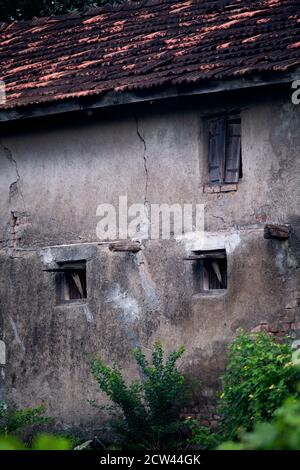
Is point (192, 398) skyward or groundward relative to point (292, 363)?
groundward

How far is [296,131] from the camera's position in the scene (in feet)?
39.0

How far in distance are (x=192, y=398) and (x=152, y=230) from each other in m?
2.02

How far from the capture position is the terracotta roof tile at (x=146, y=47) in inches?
480

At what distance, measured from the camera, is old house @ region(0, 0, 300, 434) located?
11984 millimetres

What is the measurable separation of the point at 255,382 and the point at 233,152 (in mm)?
3354

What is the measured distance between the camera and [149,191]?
1297 cm

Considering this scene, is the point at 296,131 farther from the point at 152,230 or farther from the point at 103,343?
the point at 103,343

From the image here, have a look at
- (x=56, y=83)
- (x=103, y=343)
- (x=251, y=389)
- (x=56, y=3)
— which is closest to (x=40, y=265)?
(x=103, y=343)

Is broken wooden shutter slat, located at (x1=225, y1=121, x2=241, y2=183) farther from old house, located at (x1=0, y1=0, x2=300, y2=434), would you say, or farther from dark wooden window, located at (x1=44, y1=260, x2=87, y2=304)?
dark wooden window, located at (x1=44, y1=260, x2=87, y2=304)

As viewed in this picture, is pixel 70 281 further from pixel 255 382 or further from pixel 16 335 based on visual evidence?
pixel 255 382

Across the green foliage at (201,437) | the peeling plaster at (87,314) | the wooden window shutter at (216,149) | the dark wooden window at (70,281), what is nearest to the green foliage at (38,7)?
the dark wooden window at (70,281)

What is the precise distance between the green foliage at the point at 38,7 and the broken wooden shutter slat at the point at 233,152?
28.9 feet

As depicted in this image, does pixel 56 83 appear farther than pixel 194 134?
Yes

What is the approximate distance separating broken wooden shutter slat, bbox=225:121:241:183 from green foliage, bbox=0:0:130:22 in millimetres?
8796
